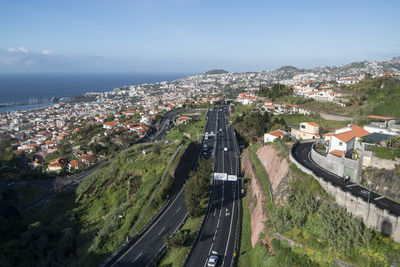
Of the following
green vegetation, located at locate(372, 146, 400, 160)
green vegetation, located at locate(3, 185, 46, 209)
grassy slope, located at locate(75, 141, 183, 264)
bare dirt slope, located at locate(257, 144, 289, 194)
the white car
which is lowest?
green vegetation, located at locate(3, 185, 46, 209)

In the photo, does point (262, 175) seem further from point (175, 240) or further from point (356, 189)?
point (175, 240)

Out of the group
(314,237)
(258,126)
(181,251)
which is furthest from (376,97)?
(181,251)

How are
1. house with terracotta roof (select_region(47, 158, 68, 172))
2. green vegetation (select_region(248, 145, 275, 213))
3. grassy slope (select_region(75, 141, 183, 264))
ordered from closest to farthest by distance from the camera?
green vegetation (select_region(248, 145, 275, 213)) < grassy slope (select_region(75, 141, 183, 264)) < house with terracotta roof (select_region(47, 158, 68, 172))

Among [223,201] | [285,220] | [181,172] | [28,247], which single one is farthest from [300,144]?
[28,247]

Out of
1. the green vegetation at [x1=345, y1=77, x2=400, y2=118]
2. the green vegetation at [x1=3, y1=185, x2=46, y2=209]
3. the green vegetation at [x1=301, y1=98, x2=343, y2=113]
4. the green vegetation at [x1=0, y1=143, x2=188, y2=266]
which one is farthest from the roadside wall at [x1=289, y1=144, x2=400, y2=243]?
the green vegetation at [x1=3, y1=185, x2=46, y2=209]

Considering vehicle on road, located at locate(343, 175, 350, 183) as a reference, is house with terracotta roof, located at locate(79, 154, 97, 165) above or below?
below

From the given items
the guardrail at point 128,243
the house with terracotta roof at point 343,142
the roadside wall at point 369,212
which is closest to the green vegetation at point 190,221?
the guardrail at point 128,243

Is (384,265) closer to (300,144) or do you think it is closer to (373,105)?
(300,144)

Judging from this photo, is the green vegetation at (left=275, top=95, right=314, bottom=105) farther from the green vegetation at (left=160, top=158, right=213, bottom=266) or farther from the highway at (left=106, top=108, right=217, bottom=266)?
the highway at (left=106, top=108, right=217, bottom=266)
